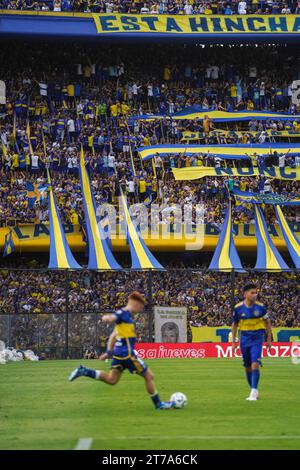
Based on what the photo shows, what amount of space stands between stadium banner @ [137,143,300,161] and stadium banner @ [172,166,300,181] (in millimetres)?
1542

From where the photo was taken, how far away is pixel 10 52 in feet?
200

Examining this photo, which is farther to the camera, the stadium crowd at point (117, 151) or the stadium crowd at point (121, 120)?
the stadium crowd at point (121, 120)

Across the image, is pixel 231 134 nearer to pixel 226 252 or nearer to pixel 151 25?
pixel 151 25

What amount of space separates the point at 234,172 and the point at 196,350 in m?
15.7

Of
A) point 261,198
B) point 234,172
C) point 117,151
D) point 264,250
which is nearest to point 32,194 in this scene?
point 117,151

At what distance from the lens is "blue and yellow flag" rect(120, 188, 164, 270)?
44625 mm

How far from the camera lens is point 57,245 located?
46094 mm

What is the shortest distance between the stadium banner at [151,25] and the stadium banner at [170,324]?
23.2m

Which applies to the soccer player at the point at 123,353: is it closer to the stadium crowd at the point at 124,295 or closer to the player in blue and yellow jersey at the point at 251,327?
the player in blue and yellow jersey at the point at 251,327

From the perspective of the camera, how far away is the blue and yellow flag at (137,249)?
4462 centimetres

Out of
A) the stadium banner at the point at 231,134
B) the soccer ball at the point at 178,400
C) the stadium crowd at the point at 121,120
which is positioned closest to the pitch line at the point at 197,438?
the soccer ball at the point at 178,400

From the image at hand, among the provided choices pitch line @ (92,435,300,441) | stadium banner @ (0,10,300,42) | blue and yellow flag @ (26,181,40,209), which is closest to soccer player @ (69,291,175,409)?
pitch line @ (92,435,300,441)

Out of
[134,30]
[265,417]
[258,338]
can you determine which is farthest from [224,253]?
[265,417]
